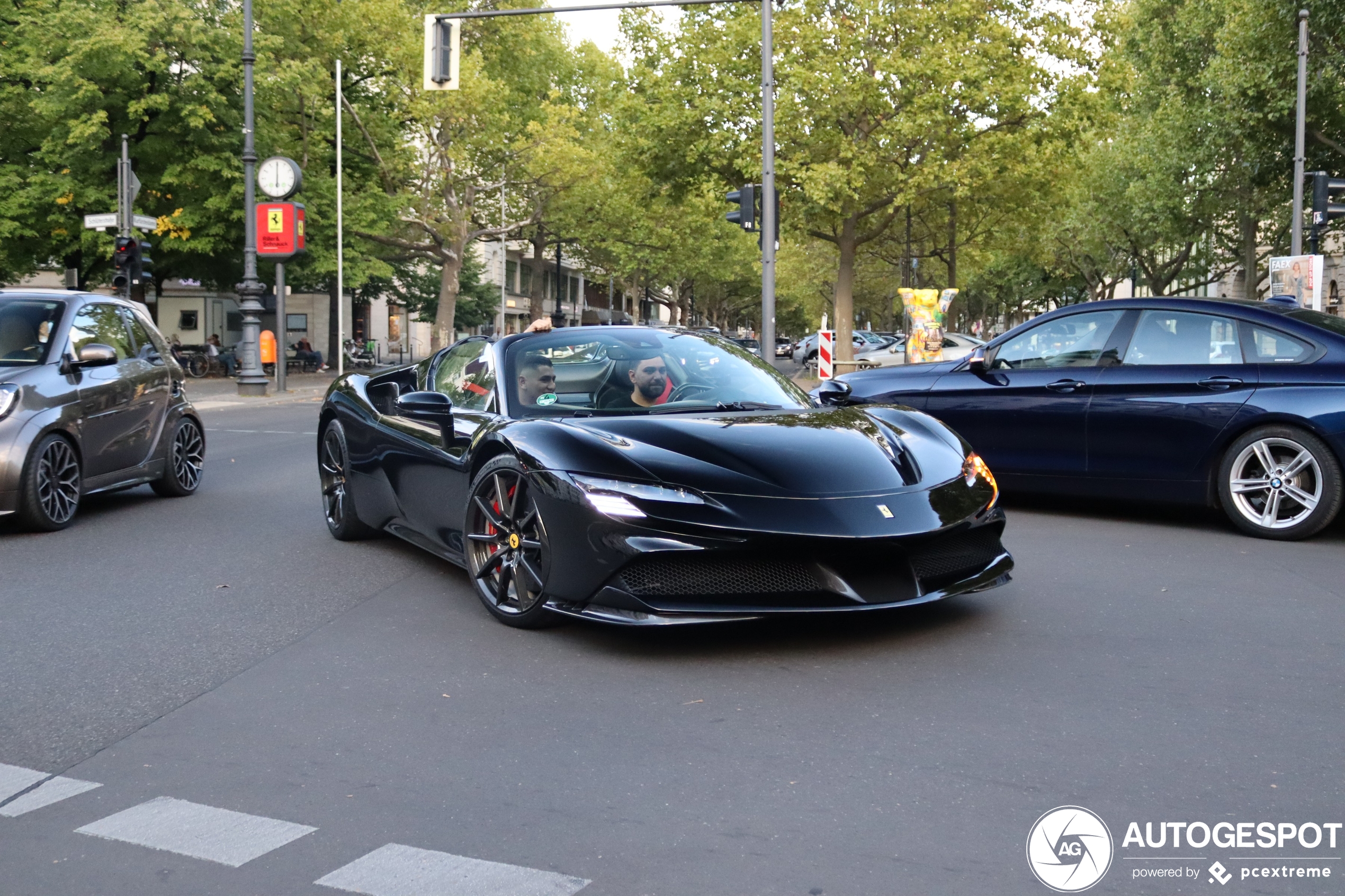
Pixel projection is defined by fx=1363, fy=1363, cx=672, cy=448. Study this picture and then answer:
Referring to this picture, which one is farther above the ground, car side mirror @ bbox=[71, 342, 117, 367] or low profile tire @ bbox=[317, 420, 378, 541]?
car side mirror @ bbox=[71, 342, 117, 367]

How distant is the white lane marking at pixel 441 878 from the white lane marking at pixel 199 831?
11.0 inches

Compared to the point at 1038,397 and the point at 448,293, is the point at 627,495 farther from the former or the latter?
the point at 448,293

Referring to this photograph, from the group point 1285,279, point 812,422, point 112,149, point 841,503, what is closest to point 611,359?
point 812,422

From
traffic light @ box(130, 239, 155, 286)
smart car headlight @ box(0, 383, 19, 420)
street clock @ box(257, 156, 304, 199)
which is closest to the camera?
smart car headlight @ box(0, 383, 19, 420)

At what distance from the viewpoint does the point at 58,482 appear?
27.9 ft

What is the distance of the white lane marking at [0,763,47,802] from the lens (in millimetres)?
3701

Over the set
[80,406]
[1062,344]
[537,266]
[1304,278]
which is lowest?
[80,406]

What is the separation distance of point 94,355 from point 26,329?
20.9 inches

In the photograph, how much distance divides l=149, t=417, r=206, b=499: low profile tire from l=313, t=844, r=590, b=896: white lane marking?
24.9ft

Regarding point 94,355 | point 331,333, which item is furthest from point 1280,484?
point 331,333

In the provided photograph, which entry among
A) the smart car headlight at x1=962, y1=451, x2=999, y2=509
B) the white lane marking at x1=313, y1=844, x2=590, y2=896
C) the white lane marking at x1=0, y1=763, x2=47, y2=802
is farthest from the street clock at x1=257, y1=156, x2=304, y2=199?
the white lane marking at x1=313, y1=844, x2=590, y2=896

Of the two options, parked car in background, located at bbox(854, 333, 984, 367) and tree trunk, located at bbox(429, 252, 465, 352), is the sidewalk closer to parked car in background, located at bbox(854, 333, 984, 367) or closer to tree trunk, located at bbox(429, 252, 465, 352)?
tree trunk, located at bbox(429, 252, 465, 352)

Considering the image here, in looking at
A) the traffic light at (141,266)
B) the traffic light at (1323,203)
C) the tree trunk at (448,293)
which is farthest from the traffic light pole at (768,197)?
the tree trunk at (448,293)

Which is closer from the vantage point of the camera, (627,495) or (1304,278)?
(627,495)
